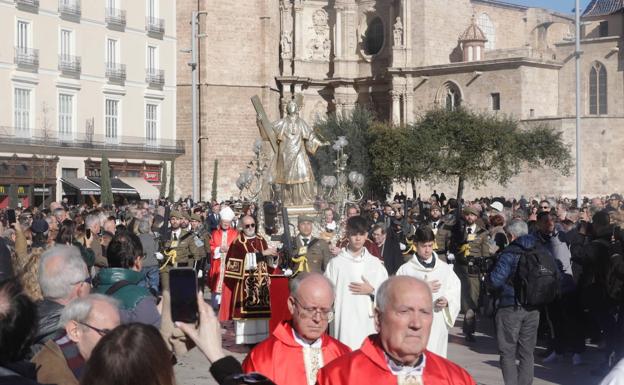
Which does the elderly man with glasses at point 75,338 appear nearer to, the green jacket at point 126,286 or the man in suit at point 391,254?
the green jacket at point 126,286

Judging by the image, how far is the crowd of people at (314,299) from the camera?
438cm

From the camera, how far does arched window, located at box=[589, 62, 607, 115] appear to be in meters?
55.6

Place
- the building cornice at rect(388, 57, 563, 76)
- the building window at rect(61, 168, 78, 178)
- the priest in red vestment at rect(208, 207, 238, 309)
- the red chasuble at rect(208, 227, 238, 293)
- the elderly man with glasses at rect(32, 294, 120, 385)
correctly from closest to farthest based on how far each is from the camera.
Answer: the elderly man with glasses at rect(32, 294, 120, 385) → the priest in red vestment at rect(208, 207, 238, 309) → the red chasuble at rect(208, 227, 238, 293) → the building window at rect(61, 168, 78, 178) → the building cornice at rect(388, 57, 563, 76)

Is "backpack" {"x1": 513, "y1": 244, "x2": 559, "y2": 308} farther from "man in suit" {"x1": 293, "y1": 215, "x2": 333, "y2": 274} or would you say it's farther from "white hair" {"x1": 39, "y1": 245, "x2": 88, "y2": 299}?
"white hair" {"x1": 39, "y1": 245, "x2": 88, "y2": 299}

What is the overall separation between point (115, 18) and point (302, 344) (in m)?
42.6

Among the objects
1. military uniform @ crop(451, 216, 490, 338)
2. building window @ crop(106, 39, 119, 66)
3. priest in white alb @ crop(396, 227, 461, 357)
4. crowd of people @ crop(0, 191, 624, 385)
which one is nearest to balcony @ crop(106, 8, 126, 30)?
building window @ crop(106, 39, 119, 66)

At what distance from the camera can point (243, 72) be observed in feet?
179

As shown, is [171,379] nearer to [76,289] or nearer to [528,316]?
[76,289]

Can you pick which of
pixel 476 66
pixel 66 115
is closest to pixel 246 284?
pixel 66 115

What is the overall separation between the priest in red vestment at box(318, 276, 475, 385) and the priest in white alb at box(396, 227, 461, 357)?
365 centimetres

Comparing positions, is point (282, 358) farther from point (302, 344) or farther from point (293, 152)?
point (293, 152)

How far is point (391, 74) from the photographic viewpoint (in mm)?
56688

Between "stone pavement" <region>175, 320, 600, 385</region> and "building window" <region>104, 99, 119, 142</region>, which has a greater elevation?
"building window" <region>104, 99, 119, 142</region>

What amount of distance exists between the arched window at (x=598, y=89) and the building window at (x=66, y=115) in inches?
1027
